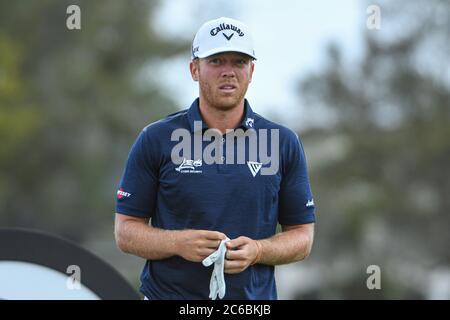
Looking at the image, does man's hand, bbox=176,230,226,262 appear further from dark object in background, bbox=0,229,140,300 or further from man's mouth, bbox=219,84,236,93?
man's mouth, bbox=219,84,236,93

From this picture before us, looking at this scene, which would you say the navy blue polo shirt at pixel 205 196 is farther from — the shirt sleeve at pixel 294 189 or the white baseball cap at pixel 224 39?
the white baseball cap at pixel 224 39

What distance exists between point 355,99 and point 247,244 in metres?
34.1

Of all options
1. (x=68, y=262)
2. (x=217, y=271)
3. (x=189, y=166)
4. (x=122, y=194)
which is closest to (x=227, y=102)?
(x=189, y=166)

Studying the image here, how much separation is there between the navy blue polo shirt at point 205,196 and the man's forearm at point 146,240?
0.25 ft

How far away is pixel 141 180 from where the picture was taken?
5.03 metres

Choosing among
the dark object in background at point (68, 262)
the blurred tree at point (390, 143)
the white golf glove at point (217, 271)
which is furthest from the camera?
the blurred tree at point (390, 143)

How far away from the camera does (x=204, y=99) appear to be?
5.11m

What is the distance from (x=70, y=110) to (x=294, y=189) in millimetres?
33387

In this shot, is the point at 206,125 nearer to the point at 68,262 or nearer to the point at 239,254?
the point at 239,254

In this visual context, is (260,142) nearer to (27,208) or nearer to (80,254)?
(80,254)

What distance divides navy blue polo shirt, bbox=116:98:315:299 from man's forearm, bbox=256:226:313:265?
0.20ft

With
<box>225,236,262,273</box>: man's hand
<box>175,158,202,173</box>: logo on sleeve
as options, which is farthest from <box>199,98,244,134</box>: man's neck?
<box>225,236,262,273</box>: man's hand

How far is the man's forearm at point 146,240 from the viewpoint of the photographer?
15.9 feet

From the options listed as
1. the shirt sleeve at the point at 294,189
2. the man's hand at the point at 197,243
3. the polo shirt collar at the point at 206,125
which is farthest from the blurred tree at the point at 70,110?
the man's hand at the point at 197,243
